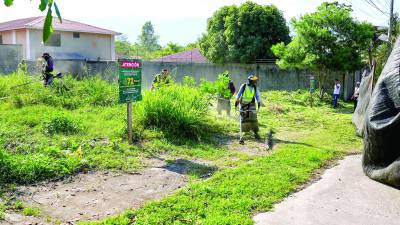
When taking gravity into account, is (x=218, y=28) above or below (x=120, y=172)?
above

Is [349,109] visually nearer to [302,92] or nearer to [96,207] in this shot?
[302,92]

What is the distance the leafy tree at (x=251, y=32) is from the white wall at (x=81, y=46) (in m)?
11.0

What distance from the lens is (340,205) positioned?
5.60 metres

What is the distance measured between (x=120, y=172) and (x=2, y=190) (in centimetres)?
182

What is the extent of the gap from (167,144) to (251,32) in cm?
1788

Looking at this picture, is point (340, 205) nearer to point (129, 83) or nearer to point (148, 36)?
point (129, 83)

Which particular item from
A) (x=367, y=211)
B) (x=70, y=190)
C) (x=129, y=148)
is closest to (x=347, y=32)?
(x=129, y=148)

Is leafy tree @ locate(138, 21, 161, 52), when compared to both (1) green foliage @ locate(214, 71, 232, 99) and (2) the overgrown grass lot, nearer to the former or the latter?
(1) green foliage @ locate(214, 71, 232, 99)

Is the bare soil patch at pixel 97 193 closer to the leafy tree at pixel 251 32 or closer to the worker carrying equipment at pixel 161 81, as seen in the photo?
the worker carrying equipment at pixel 161 81

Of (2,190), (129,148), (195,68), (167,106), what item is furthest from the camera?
(195,68)

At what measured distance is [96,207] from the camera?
5.35 metres

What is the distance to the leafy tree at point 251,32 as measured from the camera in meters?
25.4

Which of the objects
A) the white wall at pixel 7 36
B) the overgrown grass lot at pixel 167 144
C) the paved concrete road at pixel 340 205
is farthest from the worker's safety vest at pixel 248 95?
the white wall at pixel 7 36

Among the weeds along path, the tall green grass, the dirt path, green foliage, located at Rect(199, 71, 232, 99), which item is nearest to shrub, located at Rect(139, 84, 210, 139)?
the tall green grass
